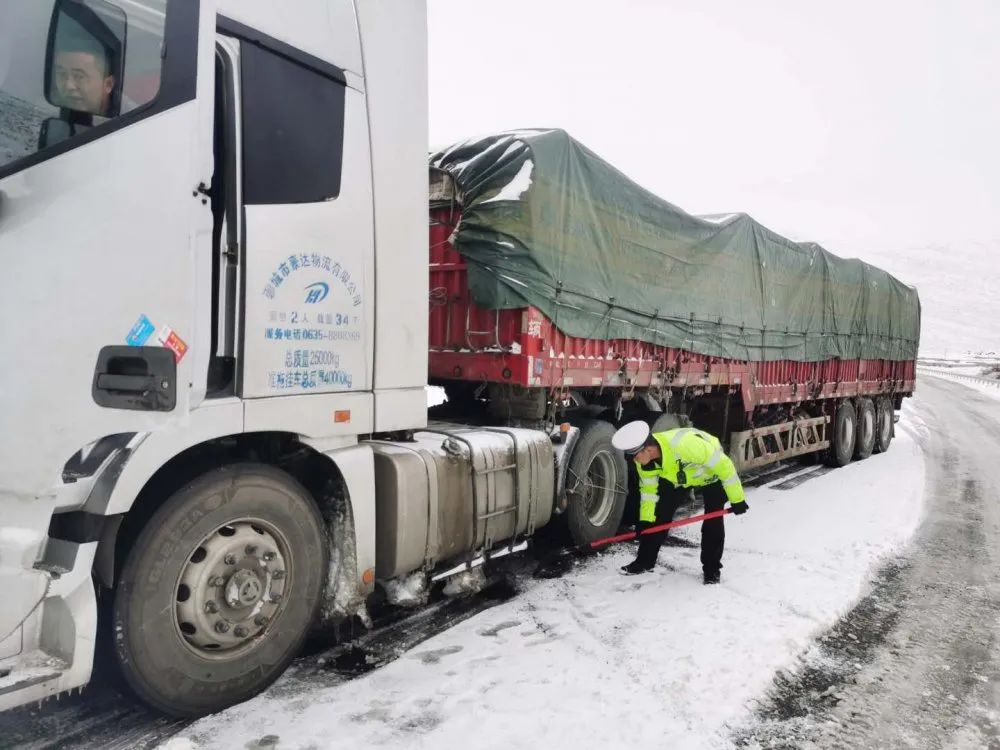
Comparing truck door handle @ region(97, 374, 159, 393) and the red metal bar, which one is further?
the red metal bar

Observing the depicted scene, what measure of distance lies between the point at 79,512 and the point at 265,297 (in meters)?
1.06

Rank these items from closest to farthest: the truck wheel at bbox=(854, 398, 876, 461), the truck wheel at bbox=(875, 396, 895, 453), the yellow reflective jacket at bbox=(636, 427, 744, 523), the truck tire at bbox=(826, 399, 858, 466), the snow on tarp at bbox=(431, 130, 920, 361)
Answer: the snow on tarp at bbox=(431, 130, 920, 361) → the yellow reflective jacket at bbox=(636, 427, 744, 523) → the truck tire at bbox=(826, 399, 858, 466) → the truck wheel at bbox=(854, 398, 876, 461) → the truck wheel at bbox=(875, 396, 895, 453)

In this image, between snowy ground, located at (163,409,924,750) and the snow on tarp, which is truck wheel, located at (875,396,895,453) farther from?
snowy ground, located at (163,409,924,750)

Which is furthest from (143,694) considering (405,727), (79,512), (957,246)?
(957,246)

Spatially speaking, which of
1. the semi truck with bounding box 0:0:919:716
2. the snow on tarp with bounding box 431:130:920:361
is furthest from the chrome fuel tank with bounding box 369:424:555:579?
the snow on tarp with bounding box 431:130:920:361

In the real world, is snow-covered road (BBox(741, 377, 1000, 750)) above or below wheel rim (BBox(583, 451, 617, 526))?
below

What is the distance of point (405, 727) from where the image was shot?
2951 millimetres

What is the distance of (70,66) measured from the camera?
2.41m

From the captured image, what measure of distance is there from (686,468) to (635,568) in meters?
0.87

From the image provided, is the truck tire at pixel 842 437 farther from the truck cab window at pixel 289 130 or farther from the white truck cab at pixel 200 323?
the truck cab window at pixel 289 130

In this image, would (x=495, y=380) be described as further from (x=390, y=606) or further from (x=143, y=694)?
(x=143, y=694)

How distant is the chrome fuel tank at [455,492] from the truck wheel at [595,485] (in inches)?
17.5

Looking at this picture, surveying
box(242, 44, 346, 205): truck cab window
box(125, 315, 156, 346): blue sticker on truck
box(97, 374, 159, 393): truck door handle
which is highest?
box(242, 44, 346, 205): truck cab window

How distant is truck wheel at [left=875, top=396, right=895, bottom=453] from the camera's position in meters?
13.4
